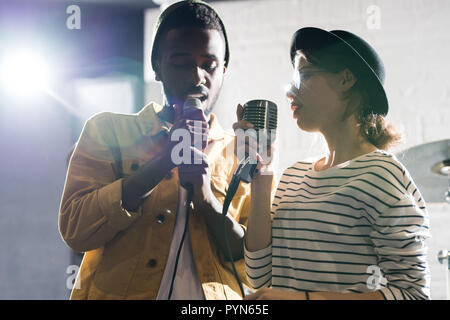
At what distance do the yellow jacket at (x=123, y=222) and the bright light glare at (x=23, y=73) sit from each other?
940mm

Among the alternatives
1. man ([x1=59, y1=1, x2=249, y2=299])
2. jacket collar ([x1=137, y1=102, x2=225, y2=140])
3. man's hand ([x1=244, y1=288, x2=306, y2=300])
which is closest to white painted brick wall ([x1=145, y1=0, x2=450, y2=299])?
jacket collar ([x1=137, y1=102, x2=225, y2=140])

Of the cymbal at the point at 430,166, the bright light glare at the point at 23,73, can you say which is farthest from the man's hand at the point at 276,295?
the bright light glare at the point at 23,73

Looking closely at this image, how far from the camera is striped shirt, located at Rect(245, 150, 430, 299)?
609 millimetres

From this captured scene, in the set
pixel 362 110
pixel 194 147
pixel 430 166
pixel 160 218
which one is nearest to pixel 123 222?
pixel 160 218

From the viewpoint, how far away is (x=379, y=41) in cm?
146

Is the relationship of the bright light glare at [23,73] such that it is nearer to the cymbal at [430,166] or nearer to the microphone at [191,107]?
the microphone at [191,107]

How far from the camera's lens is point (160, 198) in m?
0.80

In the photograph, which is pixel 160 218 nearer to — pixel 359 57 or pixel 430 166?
pixel 359 57

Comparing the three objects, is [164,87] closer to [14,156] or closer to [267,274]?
[267,274]

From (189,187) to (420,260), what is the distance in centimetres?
38

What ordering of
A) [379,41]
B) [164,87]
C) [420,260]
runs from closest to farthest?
[420,260] < [164,87] < [379,41]

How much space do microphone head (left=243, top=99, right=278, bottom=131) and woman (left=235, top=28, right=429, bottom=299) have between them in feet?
0.09

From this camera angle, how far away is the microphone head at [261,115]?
0.71m

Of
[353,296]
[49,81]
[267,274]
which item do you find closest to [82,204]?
[267,274]
